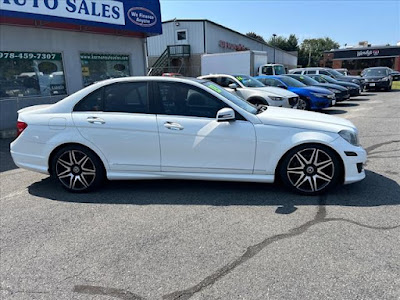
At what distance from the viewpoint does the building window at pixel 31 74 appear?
9278mm

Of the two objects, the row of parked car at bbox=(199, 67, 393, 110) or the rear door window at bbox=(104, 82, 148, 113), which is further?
the row of parked car at bbox=(199, 67, 393, 110)

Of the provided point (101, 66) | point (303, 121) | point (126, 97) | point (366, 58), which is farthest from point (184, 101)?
point (366, 58)

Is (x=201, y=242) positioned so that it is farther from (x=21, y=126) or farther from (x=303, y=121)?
(x=21, y=126)

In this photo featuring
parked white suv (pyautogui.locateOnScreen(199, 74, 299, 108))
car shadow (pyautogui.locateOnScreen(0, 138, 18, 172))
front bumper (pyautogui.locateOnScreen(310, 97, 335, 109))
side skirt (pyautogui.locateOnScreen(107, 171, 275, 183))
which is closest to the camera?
side skirt (pyautogui.locateOnScreen(107, 171, 275, 183))

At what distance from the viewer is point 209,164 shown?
4090 mm

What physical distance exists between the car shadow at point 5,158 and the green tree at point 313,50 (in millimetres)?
75217

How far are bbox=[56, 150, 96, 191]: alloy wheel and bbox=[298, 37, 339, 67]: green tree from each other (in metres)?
77.1

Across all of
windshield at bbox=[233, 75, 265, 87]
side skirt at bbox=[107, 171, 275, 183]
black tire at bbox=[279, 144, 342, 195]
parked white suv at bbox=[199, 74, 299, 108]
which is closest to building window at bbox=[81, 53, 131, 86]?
windshield at bbox=[233, 75, 265, 87]

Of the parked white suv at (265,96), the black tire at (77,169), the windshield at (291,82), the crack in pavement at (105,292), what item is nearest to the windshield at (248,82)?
the parked white suv at (265,96)

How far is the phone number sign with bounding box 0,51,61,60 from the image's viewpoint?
9.19 m

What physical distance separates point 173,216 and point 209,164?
0.85 m

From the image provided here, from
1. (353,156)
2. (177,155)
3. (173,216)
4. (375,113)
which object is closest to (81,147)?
(177,155)

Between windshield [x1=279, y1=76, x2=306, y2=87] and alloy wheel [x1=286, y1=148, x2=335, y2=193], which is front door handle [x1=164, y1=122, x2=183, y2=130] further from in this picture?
windshield [x1=279, y1=76, x2=306, y2=87]

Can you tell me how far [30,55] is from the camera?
976 cm
